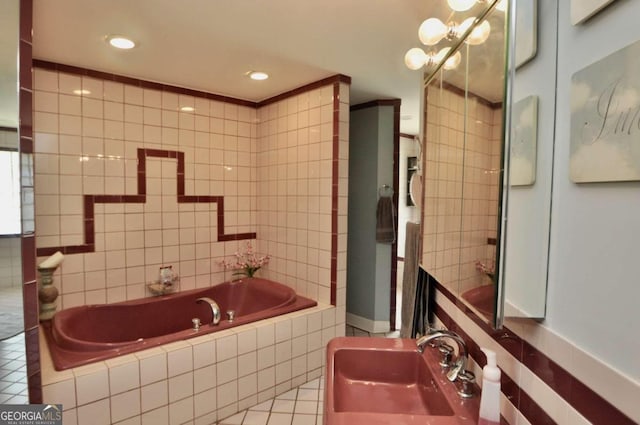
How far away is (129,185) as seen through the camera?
9.08 feet

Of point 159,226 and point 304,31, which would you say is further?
point 159,226

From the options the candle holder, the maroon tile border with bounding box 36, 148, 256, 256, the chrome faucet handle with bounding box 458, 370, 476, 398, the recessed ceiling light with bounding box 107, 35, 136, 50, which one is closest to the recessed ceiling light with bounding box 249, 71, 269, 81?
the recessed ceiling light with bounding box 107, 35, 136, 50

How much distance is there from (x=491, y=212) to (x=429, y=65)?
966 mm

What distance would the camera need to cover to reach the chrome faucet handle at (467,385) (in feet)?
3.54

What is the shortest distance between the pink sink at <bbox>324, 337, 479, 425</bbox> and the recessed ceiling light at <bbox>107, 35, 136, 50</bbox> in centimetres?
212

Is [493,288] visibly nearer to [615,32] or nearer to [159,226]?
[615,32]

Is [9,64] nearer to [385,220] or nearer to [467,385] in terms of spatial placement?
[467,385]

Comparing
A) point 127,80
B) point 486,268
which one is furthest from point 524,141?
point 127,80

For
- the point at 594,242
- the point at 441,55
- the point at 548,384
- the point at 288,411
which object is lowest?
the point at 288,411

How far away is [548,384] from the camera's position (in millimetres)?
792

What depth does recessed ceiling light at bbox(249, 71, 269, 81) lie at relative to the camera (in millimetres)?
2639

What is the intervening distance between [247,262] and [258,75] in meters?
1.73

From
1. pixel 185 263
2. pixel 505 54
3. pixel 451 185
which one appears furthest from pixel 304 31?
pixel 185 263

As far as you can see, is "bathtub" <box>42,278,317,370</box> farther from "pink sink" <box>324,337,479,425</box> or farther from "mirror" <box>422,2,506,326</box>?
"mirror" <box>422,2,506,326</box>
